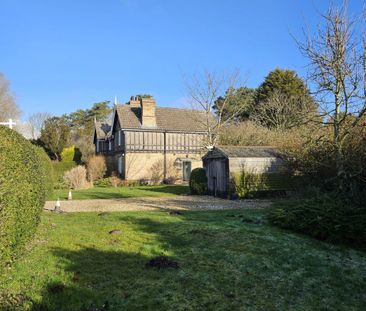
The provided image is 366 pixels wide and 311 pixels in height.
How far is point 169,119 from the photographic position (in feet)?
119

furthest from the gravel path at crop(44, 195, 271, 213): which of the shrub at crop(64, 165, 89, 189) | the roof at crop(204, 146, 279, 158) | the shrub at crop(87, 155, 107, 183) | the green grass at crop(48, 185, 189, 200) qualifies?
the shrub at crop(87, 155, 107, 183)

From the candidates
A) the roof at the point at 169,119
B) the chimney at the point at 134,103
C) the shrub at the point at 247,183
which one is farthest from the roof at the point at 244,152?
the chimney at the point at 134,103

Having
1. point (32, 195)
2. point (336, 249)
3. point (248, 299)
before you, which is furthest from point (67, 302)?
point (336, 249)

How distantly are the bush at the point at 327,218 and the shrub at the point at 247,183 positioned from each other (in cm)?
770

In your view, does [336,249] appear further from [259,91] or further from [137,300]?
[259,91]

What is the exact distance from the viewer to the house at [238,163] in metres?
18.4

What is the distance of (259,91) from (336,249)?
32107 millimetres

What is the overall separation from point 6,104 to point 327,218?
3905 centimetres

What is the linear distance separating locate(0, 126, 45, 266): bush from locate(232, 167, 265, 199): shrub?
12.9m

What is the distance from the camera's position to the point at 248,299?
17.1 feet

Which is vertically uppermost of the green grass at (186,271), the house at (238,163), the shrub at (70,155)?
the shrub at (70,155)

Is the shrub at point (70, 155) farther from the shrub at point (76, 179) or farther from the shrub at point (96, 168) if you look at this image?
the shrub at point (76, 179)

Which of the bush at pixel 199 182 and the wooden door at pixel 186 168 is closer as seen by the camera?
the bush at pixel 199 182

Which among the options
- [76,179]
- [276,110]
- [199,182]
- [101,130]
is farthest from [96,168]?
[276,110]
